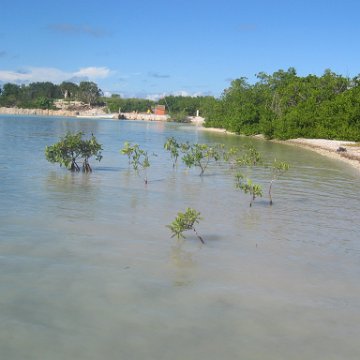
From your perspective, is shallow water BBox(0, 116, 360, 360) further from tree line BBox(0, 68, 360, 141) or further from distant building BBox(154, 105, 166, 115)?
distant building BBox(154, 105, 166, 115)

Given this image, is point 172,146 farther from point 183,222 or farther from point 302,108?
point 302,108

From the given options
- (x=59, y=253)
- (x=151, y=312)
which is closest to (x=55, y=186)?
(x=59, y=253)

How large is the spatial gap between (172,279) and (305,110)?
53517 mm

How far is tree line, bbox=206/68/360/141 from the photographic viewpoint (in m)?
53.2

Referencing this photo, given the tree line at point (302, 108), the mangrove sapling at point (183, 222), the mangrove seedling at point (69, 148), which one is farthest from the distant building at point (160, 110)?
the mangrove sapling at point (183, 222)

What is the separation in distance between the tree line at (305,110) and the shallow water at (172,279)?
39.4 meters

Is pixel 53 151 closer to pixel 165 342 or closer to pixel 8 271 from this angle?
pixel 8 271

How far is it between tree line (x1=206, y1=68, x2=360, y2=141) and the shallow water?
39.4 meters

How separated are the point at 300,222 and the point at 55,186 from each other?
893 centimetres

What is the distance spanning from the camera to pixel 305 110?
58844mm

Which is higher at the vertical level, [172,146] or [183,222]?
[172,146]

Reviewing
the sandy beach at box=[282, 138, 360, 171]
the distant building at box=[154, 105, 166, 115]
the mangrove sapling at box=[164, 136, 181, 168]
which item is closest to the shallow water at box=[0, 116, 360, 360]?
the mangrove sapling at box=[164, 136, 181, 168]

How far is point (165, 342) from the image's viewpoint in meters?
6.25

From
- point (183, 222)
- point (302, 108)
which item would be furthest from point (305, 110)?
point (183, 222)
